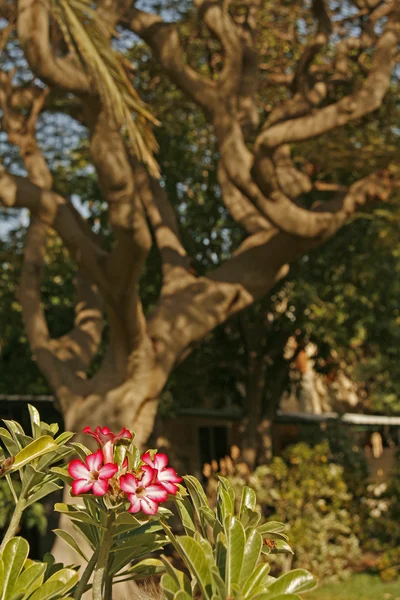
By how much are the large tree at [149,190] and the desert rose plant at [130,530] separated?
4505 mm

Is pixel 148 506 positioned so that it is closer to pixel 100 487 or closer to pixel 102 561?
pixel 100 487

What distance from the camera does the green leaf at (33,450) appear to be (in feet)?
8.73

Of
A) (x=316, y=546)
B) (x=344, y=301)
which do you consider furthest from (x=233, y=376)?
(x=316, y=546)

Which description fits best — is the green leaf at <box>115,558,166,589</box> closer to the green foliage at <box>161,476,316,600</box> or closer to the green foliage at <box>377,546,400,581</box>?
the green foliage at <box>161,476,316,600</box>

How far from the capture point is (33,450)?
8.83 ft

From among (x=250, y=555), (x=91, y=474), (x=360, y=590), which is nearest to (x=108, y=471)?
(x=91, y=474)

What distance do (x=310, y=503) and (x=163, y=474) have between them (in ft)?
38.7

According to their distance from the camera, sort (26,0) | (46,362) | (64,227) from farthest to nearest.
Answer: (46,362) → (64,227) → (26,0)

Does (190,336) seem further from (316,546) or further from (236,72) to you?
(316,546)

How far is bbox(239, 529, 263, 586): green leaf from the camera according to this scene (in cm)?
242

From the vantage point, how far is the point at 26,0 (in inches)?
333

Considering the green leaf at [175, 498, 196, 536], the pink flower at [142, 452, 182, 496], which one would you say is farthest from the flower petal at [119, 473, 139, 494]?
the green leaf at [175, 498, 196, 536]

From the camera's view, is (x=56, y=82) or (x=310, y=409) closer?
(x=56, y=82)

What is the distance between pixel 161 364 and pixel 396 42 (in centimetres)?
546
